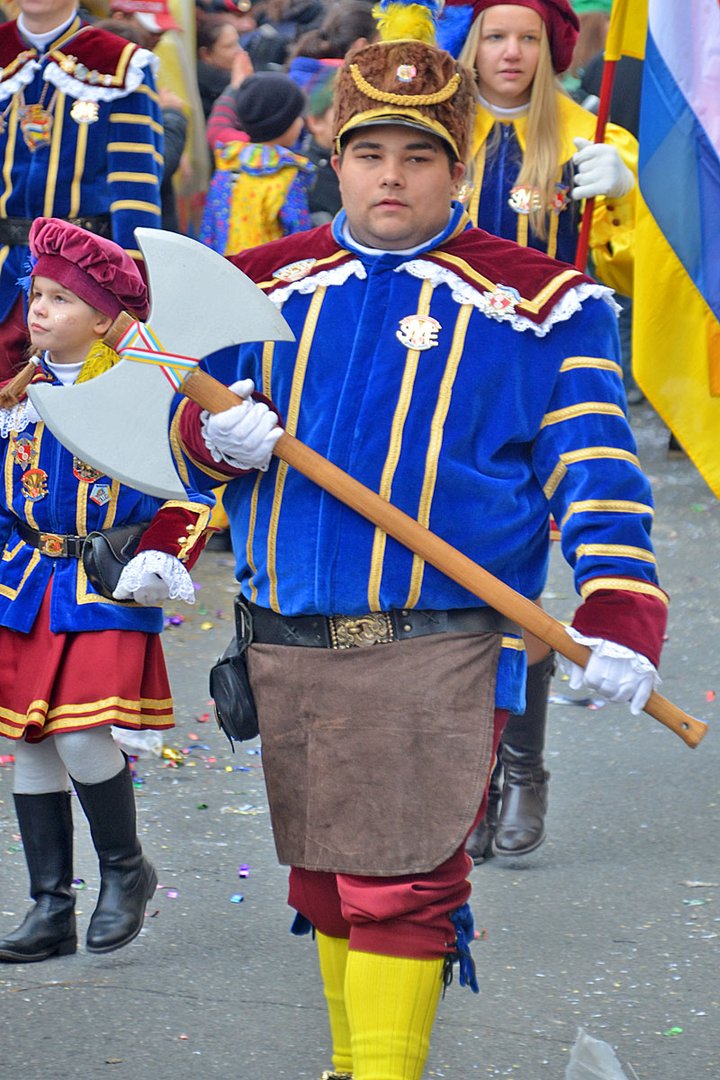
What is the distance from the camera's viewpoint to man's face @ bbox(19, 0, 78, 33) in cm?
525

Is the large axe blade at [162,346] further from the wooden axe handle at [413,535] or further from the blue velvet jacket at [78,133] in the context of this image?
the blue velvet jacket at [78,133]

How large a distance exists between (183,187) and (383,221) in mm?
5790

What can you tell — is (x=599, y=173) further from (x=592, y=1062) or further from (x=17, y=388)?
(x=592, y=1062)

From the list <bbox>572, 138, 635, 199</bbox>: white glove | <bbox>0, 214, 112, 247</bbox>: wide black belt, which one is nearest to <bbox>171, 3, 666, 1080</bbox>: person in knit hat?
<bbox>572, 138, 635, 199</bbox>: white glove

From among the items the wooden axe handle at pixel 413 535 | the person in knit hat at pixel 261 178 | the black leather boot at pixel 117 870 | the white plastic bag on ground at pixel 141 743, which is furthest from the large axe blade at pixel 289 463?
the person in knit hat at pixel 261 178

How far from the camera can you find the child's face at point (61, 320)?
3.76 meters

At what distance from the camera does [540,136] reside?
4.61 metres

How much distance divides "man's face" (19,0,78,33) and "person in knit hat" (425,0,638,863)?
131 cm

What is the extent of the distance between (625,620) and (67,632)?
1409mm

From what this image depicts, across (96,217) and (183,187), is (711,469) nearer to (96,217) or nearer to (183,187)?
(96,217)

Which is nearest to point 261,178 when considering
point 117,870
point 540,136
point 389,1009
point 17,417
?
point 540,136

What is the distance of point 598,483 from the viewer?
2973mm

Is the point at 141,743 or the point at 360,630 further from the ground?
the point at 360,630

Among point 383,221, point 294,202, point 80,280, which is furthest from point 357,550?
point 294,202
